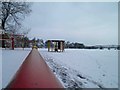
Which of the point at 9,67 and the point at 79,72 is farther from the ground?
the point at 9,67

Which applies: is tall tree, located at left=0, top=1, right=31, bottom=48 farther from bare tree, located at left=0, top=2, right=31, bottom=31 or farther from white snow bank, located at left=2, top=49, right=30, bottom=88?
white snow bank, located at left=2, top=49, right=30, bottom=88

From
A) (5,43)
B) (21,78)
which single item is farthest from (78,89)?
(5,43)

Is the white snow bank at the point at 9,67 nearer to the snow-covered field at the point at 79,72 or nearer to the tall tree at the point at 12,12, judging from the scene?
the snow-covered field at the point at 79,72

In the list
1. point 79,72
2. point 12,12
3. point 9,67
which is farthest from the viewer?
point 12,12

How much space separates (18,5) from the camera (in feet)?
102

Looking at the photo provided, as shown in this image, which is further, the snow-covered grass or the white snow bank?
the snow-covered grass

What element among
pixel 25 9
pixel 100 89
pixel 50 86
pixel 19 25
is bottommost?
pixel 100 89

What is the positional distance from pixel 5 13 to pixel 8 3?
1.33 metres

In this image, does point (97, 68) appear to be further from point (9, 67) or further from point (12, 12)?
point (12, 12)

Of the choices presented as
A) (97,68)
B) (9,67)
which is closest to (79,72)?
(97,68)

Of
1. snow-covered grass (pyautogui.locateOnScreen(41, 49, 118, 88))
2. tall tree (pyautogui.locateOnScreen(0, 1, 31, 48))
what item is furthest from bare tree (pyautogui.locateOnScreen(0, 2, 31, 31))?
snow-covered grass (pyautogui.locateOnScreen(41, 49, 118, 88))

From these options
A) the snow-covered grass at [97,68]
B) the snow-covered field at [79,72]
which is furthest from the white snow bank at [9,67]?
the snow-covered grass at [97,68]

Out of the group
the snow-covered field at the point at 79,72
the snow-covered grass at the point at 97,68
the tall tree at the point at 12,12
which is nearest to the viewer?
the snow-covered field at the point at 79,72

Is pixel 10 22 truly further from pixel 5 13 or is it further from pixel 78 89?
pixel 78 89
